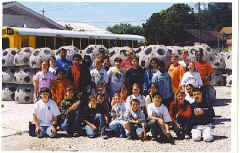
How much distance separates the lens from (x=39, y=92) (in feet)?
23.1

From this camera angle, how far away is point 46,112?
21.6 ft

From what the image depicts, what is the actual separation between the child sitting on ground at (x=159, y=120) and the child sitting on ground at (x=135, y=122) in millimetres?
139

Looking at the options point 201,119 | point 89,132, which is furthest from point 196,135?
point 89,132

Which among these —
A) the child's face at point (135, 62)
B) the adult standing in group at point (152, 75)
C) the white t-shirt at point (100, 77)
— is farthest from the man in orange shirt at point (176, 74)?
the white t-shirt at point (100, 77)

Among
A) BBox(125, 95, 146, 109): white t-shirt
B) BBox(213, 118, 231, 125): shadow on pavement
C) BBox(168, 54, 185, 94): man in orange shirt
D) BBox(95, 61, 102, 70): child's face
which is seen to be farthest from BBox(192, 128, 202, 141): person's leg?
BBox(95, 61, 102, 70): child's face

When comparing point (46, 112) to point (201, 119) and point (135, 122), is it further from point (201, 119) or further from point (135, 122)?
point (201, 119)

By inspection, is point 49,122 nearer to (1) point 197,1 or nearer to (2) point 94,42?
(1) point 197,1

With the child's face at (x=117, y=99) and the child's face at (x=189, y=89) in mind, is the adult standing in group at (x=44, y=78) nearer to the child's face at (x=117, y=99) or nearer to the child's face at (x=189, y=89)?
the child's face at (x=117, y=99)

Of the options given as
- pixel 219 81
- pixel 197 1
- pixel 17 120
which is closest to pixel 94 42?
pixel 219 81

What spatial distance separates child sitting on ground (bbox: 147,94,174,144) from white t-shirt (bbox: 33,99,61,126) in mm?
1492

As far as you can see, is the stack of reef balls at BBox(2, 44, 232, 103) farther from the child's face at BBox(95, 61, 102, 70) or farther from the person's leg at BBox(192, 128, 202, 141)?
the person's leg at BBox(192, 128, 202, 141)

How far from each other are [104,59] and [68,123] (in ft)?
4.44

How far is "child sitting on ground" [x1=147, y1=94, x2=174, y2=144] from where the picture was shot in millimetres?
6160

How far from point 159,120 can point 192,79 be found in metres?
1.25
